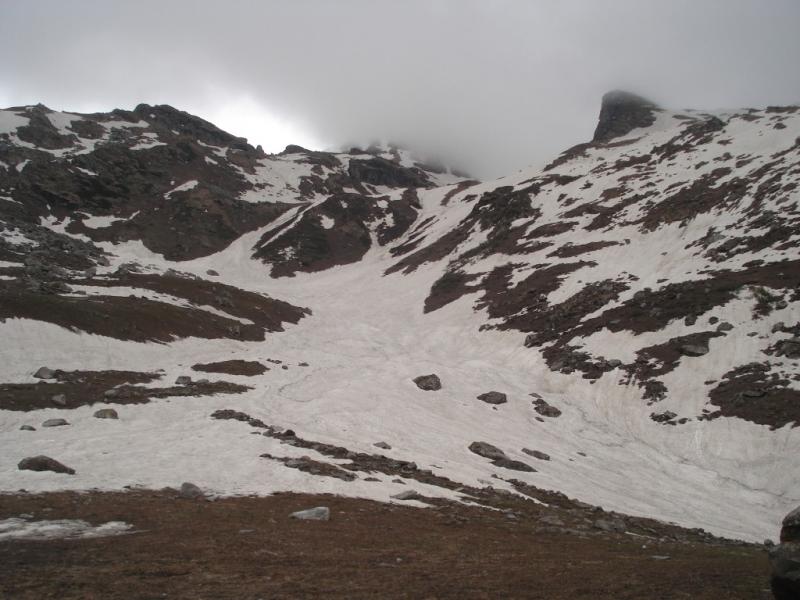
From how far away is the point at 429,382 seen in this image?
134 ft

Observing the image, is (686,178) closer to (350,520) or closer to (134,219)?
(350,520)

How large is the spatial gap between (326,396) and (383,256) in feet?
285

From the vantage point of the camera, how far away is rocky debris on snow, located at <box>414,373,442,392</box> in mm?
40303

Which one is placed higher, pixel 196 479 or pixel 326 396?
pixel 326 396

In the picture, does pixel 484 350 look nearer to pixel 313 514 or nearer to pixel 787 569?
pixel 313 514

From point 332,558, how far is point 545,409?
30364 millimetres

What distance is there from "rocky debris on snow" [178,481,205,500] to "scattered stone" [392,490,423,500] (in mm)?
7117

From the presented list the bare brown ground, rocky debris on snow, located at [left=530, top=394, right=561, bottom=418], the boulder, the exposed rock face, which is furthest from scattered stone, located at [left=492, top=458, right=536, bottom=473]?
the exposed rock face

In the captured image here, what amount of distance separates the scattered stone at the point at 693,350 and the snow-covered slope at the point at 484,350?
0.11 metres

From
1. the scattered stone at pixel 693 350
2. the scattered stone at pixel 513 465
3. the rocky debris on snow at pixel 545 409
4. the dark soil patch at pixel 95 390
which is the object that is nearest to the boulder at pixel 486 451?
the scattered stone at pixel 513 465

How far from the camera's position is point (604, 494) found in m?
24.4

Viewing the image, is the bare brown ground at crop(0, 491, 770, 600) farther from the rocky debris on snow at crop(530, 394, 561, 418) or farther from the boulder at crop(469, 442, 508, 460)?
the rocky debris on snow at crop(530, 394, 561, 418)

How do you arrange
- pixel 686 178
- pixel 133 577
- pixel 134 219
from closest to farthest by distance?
pixel 133 577 → pixel 686 178 → pixel 134 219

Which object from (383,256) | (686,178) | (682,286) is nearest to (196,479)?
(682,286)
